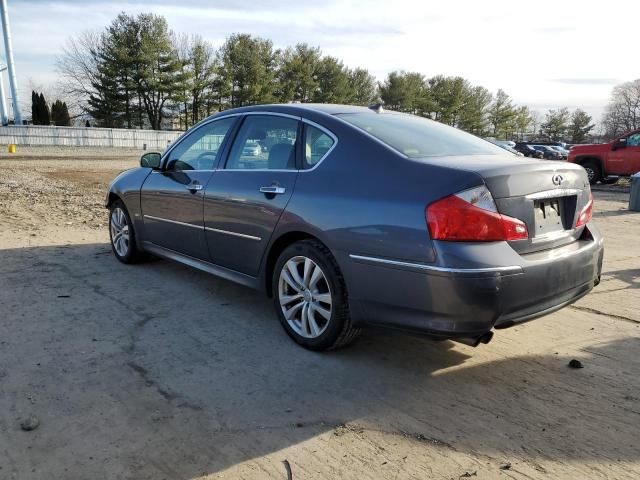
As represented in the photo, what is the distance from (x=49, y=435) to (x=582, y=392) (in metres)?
2.85

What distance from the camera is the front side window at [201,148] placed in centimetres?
441

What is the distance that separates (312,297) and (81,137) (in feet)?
111

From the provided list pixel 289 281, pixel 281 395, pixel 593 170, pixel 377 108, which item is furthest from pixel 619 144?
pixel 281 395

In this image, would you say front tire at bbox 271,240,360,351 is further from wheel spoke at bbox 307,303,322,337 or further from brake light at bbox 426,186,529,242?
brake light at bbox 426,186,529,242

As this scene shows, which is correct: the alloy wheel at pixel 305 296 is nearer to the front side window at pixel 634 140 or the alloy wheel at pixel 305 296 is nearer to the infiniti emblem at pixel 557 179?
the infiniti emblem at pixel 557 179

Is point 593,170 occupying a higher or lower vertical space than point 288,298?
higher

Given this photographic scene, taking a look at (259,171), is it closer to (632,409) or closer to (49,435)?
(49,435)

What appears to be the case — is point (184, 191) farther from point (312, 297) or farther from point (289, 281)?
point (312, 297)

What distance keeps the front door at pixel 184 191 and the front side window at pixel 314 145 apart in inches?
39.9

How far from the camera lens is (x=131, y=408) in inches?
108

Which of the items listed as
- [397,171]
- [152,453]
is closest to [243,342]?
[152,453]

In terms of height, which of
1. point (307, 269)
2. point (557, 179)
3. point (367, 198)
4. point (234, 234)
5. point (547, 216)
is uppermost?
point (557, 179)

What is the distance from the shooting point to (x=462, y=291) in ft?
8.72

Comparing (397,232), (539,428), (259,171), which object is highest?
(259,171)
